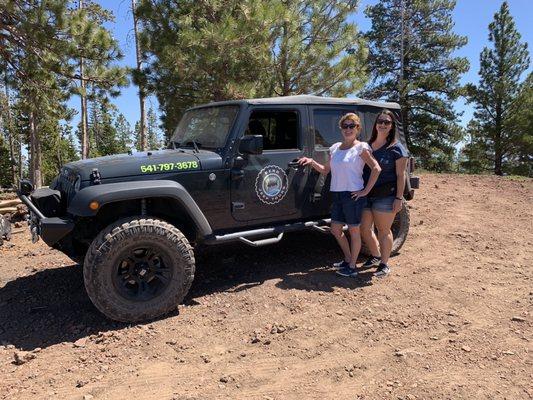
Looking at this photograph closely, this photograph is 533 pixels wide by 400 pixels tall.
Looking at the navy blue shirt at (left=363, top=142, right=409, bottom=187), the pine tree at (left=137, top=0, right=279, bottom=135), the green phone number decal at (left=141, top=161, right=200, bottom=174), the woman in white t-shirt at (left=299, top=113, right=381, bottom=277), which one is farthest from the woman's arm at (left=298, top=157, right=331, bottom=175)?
the pine tree at (left=137, top=0, right=279, bottom=135)

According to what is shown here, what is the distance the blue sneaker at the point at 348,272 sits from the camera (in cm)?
474

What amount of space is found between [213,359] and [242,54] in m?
7.46

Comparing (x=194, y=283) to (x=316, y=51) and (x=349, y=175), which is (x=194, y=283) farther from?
(x=316, y=51)

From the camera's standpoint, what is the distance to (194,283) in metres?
4.77

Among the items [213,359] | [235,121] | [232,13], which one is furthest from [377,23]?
[213,359]

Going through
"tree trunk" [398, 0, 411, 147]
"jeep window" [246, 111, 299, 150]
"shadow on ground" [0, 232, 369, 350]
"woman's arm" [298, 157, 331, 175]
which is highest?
"tree trunk" [398, 0, 411, 147]

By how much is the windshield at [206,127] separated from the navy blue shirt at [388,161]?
1485 mm

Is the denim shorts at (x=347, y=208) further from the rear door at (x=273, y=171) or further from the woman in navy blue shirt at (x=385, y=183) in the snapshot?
the rear door at (x=273, y=171)

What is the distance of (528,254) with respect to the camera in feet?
18.6

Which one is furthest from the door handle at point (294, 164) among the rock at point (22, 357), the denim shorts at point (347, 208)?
the rock at point (22, 357)

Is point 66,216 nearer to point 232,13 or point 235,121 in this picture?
point 235,121

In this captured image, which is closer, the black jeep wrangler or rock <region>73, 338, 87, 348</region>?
rock <region>73, 338, 87, 348</region>

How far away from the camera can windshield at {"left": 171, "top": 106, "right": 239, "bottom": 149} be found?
4479mm

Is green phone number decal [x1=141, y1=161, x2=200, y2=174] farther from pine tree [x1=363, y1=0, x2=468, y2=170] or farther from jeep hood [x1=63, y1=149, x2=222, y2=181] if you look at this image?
pine tree [x1=363, y1=0, x2=468, y2=170]
